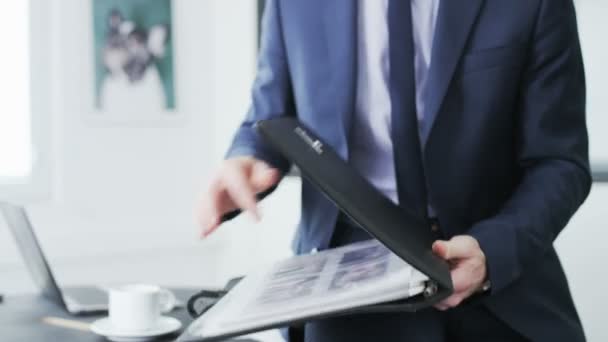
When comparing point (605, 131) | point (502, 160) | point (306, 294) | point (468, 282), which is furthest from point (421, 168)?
point (605, 131)

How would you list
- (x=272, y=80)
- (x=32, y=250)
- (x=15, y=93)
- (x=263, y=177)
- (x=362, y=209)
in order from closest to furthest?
(x=362, y=209), (x=263, y=177), (x=272, y=80), (x=32, y=250), (x=15, y=93)

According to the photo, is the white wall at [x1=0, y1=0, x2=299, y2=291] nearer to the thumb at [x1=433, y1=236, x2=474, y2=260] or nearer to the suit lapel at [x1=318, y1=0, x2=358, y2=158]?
the suit lapel at [x1=318, y1=0, x2=358, y2=158]

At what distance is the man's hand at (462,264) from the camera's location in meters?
0.83

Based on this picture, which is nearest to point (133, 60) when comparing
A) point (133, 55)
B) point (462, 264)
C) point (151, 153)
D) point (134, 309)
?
point (133, 55)

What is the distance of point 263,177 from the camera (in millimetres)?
986

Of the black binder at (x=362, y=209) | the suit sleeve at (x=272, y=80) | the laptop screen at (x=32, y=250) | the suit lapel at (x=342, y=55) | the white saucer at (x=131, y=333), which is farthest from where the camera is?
the laptop screen at (x=32, y=250)

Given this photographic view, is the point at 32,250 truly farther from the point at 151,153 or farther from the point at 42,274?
the point at 151,153

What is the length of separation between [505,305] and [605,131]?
31.5 inches

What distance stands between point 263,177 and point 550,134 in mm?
379

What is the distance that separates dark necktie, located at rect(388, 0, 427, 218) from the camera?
3.35 ft

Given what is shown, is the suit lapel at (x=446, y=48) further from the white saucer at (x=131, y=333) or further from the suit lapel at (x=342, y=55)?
the white saucer at (x=131, y=333)

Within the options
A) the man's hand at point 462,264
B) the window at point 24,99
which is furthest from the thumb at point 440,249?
the window at point 24,99

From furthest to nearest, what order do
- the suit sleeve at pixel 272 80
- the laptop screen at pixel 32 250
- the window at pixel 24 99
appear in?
the window at pixel 24 99, the laptop screen at pixel 32 250, the suit sleeve at pixel 272 80

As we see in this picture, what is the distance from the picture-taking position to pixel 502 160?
1061mm
